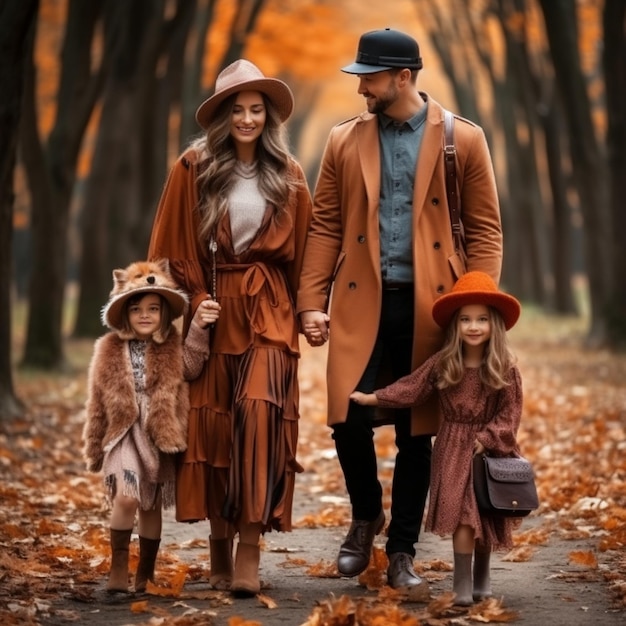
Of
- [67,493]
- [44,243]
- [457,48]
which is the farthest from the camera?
[457,48]

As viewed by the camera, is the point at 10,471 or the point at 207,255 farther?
the point at 10,471

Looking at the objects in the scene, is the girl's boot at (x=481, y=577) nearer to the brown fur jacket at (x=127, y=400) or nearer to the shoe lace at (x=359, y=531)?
the shoe lace at (x=359, y=531)

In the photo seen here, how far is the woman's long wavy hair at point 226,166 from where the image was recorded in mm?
6242

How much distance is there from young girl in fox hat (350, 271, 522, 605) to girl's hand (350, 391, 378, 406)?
6cm

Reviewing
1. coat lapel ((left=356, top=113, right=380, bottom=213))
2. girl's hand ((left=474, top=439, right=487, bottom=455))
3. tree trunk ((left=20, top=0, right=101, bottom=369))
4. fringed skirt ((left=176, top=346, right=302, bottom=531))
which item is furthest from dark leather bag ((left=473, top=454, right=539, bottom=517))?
tree trunk ((left=20, top=0, right=101, bottom=369))

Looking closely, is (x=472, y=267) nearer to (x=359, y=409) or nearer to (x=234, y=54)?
(x=359, y=409)

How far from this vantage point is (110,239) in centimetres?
2175

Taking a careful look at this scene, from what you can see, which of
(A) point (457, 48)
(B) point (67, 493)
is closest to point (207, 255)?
(B) point (67, 493)

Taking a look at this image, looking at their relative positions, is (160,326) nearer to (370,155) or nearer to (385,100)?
(370,155)

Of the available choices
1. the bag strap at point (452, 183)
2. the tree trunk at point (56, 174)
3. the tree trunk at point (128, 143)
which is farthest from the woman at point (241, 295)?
the tree trunk at point (128, 143)

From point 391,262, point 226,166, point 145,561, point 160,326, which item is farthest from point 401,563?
point 226,166

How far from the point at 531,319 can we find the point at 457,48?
8904 mm

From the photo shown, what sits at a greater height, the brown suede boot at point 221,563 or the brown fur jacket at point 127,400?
the brown fur jacket at point 127,400

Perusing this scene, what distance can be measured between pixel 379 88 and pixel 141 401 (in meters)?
1.69
